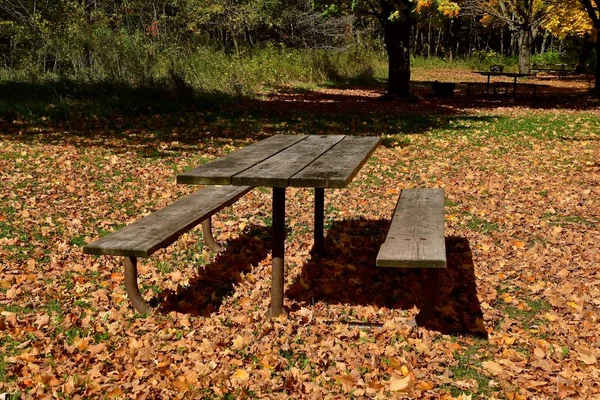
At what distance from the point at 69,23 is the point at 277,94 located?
5829 millimetres

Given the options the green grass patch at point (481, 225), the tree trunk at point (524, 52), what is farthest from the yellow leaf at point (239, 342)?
the tree trunk at point (524, 52)

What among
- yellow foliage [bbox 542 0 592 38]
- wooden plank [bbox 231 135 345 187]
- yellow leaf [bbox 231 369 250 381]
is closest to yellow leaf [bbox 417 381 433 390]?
yellow leaf [bbox 231 369 250 381]

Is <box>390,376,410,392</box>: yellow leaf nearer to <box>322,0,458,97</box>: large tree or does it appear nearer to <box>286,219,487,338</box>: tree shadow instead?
<box>286,219,487,338</box>: tree shadow

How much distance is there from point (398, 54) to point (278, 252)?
1457cm

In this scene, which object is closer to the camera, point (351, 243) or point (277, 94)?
point (351, 243)

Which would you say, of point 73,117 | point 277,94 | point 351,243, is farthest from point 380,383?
point 277,94

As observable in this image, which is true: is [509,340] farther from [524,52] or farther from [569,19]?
[569,19]

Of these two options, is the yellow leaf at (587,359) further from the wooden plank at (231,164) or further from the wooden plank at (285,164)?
the wooden plank at (231,164)

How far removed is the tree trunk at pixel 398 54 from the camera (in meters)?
17.5

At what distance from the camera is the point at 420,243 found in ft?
13.0

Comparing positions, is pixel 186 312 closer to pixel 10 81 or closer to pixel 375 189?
pixel 375 189

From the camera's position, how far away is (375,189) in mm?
7734

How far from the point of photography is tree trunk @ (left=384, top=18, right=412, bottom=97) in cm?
1748

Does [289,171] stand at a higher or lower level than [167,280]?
higher
